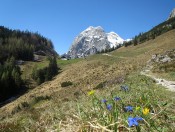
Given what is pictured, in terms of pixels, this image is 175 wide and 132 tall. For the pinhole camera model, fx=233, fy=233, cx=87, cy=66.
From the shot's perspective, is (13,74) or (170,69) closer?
(170,69)

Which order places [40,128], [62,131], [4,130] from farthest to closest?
[4,130]
[40,128]
[62,131]

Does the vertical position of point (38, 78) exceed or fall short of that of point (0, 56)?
it falls short

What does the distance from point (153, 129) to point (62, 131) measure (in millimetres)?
1511

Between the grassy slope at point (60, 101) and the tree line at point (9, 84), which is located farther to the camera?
the tree line at point (9, 84)

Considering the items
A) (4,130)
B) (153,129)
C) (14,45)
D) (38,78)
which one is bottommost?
(38,78)

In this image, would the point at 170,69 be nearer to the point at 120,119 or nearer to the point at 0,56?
the point at 120,119

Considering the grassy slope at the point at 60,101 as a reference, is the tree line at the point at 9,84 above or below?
below

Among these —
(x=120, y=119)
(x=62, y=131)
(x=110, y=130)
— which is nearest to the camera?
(x=110, y=130)

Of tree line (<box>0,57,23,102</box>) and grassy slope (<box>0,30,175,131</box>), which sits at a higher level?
grassy slope (<box>0,30,175,131</box>)

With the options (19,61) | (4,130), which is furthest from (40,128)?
(19,61)

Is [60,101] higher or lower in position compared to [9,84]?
higher

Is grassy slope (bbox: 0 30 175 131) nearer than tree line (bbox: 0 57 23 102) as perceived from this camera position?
Yes

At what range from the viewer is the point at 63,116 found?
16.0 feet

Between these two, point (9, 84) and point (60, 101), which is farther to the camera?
point (9, 84)
